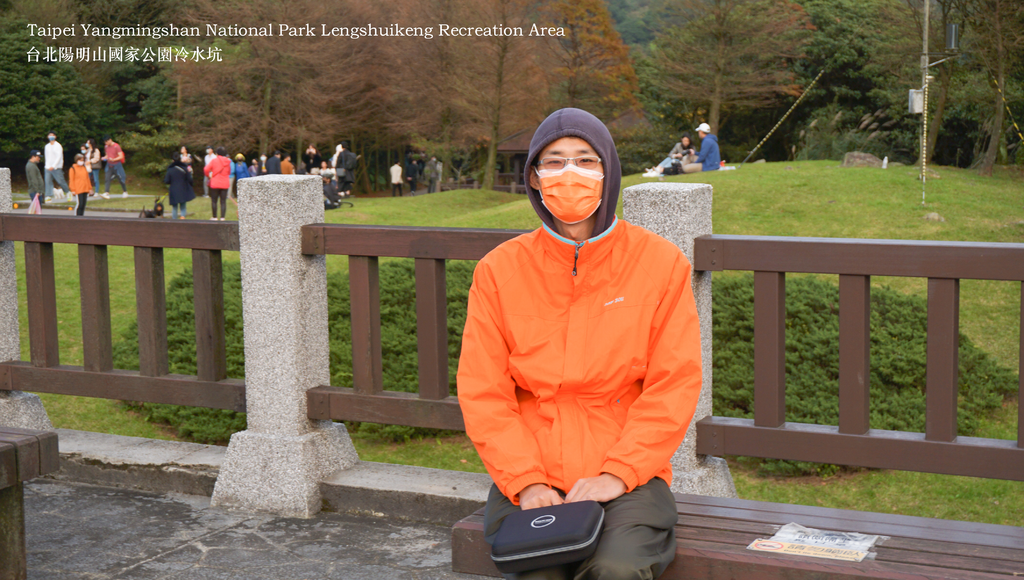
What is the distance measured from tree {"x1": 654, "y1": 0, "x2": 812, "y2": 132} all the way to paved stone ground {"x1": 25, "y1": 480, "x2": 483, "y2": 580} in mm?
33594

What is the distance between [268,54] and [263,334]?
41319mm

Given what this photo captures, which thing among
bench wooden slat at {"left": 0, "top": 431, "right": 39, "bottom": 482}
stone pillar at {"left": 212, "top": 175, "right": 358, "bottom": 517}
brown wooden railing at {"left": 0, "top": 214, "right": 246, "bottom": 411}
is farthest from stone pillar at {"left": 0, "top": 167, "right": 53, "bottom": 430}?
bench wooden slat at {"left": 0, "top": 431, "right": 39, "bottom": 482}

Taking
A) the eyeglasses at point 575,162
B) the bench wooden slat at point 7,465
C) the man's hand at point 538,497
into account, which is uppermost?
the eyeglasses at point 575,162

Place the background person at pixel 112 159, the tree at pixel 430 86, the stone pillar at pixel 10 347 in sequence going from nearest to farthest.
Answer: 1. the stone pillar at pixel 10 347
2. the background person at pixel 112 159
3. the tree at pixel 430 86

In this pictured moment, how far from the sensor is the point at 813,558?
8.72 feet

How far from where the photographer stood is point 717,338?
805cm

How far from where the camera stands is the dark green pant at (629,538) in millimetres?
2555

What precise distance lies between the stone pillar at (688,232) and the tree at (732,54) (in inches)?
1317

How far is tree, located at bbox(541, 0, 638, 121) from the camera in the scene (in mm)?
40312

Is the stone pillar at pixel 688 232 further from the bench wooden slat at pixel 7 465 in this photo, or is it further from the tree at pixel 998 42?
the tree at pixel 998 42

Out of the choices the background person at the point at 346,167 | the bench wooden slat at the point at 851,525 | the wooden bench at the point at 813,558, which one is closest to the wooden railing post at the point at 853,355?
the wooden bench at the point at 813,558

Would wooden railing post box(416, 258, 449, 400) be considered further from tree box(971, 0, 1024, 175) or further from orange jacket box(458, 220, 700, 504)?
tree box(971, 0, 1024, 175)

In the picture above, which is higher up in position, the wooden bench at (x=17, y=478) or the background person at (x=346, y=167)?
the background person at (x=346, y=167)

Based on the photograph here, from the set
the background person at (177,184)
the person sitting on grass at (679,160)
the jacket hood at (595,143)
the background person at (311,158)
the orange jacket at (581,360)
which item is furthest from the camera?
the background person at (311,158)
